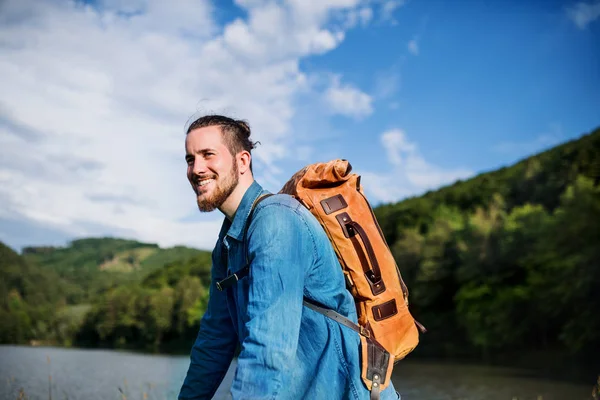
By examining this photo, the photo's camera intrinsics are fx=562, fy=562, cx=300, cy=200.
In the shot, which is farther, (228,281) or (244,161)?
(244,161)

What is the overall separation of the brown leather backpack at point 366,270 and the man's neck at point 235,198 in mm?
216

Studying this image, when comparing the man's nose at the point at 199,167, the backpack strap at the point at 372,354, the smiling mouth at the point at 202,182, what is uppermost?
the man's nose at the point at 199,167

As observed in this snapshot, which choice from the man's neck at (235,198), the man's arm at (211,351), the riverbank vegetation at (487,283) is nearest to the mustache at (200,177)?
the man's neck at (235,198)

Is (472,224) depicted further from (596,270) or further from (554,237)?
(596,270)

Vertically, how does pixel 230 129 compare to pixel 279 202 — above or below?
above

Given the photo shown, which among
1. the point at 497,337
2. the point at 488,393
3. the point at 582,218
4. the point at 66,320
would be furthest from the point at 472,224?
the point at 66,320

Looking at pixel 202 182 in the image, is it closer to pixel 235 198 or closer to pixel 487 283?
pixel 235 198

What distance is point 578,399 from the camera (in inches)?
885

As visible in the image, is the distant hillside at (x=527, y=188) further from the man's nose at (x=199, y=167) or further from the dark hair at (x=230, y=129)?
the man's nose at (x=199, y=167)

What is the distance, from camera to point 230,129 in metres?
2.32

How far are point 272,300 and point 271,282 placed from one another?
6cm

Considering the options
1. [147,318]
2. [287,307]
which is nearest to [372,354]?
[287,307]

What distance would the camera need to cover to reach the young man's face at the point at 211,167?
228cm

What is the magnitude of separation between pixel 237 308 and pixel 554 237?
3864 cm
